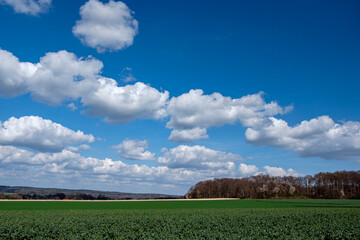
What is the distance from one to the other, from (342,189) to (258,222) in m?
135

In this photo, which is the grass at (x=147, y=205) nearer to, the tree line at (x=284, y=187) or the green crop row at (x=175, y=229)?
the green crop row at (x=175, y=229)

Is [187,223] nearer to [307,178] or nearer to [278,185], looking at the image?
[278,185]

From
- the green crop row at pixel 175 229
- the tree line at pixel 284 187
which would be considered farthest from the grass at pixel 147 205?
the tree line at pixel 284 187

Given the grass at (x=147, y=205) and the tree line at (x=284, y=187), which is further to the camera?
the tree line at (x=284, y=187)

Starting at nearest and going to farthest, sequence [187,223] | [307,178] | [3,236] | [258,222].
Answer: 1. [3,236]
2. [187,223]
3. [258,222]
4. [307,178]

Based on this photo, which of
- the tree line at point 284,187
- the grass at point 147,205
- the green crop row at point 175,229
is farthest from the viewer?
the tree line at point 284,187

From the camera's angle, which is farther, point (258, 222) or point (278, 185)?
point (278, 185)

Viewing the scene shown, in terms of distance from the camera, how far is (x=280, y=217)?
110 ft

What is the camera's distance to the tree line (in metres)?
141

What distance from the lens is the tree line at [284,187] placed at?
14138 centimetres

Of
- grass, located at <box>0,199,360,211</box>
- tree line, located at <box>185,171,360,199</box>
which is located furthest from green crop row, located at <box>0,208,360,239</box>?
tree line, located at <box>185,171,360,199</box>

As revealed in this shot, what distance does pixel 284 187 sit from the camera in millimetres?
145500

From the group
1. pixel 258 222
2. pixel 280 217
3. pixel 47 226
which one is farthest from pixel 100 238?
pixel 280 217

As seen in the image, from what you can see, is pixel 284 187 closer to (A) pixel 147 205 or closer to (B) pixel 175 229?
(A) pixel 147 205
